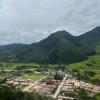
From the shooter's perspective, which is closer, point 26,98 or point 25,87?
point 26,98

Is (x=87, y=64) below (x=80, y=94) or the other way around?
the other way around

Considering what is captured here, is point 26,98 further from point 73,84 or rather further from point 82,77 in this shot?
point 82,77

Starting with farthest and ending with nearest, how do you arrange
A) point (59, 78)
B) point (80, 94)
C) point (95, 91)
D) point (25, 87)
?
point (59, 78) → point (25, 87) → point (95, 91) → point (80, 94)

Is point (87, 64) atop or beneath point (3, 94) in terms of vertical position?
atop

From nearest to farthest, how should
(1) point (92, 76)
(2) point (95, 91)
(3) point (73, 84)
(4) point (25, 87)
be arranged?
(2) point (95, 91) → (4) point (25, 87) → (3) point (73, 84) → (1) point (92, 76)

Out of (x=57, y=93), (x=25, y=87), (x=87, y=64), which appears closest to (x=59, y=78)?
(x=25, y=87)

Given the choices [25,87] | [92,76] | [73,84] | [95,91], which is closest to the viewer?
[95,91]

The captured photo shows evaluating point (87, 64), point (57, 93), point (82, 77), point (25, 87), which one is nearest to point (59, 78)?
point (82, 77)

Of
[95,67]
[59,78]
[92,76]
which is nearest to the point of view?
[59,78]

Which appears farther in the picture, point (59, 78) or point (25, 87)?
point (59, 78)
